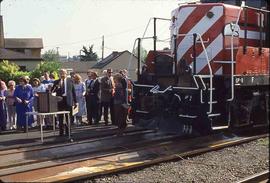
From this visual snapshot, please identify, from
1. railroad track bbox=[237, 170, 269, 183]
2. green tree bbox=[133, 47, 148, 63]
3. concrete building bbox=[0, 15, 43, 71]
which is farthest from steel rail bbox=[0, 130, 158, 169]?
concrete building bbox=[0, 15, 43, 71]

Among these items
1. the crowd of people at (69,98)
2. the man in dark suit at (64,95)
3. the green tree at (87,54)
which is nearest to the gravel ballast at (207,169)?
the crowd of people at (69,98)

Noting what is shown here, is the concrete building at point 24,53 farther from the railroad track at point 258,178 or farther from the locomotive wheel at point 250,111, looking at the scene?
the railroad track at point 258,178

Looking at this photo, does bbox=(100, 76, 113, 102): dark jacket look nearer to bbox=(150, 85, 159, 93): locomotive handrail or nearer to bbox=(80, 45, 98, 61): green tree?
bbox=(150, 85, 159, 93): locomotive handrail

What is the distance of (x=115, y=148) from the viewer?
30.2 ft

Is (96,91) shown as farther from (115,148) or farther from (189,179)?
(189,179)

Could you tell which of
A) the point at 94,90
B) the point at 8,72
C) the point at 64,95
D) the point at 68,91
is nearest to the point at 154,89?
the point at 68,91

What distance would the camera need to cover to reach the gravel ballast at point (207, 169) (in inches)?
273

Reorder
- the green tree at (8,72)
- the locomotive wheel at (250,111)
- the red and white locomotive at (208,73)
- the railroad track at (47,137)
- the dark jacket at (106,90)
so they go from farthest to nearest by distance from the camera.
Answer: the green tree at (8,72) < the dark jacket at (106,90) < the locomotive wheel at (250,111) < the red and white locomotive at (208,73) < the railroad track at (47,137)

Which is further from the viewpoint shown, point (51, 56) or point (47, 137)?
point (51, 56)

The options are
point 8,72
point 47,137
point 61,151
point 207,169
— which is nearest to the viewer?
point 207,169

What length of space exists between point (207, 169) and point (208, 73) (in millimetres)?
3506

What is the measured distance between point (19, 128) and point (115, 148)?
439cm

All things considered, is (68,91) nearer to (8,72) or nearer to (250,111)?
(250,111)

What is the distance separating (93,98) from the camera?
43.5 feet
